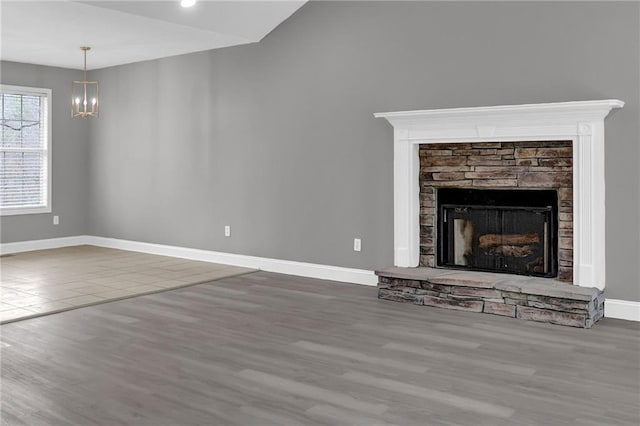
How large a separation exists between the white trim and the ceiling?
3802 millimetres

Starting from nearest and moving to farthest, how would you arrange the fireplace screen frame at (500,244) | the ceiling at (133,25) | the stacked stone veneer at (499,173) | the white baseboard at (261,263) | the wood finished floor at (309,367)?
the wood finished floor at (309,367), the stacked stone veneer at (499,173), the fireplace screen frame at (500,244), the ceiling at (133,25), the white baseboard at (261,263)

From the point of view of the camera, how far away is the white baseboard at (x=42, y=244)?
8.07 m

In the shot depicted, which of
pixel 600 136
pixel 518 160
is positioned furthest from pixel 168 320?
pixel 600 136

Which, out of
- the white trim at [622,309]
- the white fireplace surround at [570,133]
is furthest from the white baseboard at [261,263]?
the white trim at [622,309]

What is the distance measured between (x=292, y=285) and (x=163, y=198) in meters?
2.60

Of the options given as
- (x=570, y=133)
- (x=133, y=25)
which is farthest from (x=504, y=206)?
(x=133, y=25)

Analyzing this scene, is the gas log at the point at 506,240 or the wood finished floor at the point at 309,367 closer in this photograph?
the wood finished floor at the point at 309,367

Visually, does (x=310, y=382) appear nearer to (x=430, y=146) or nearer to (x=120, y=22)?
(x=430, y=146)

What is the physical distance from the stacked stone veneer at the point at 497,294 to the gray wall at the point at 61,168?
516cm

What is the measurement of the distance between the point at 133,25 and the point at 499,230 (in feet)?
12.3

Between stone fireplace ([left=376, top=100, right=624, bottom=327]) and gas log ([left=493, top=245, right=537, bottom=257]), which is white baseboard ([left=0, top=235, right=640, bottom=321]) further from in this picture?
gas log ([left=493, top=245, right=537, bottom=257])

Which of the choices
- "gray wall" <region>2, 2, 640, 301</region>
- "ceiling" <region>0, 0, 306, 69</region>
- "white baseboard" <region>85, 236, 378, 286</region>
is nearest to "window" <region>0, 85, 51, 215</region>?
"gray wall" <region>2, 2, 640, 301</region>

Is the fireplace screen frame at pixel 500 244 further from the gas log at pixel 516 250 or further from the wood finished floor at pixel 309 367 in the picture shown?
the wood finished floor at pixel 309 367

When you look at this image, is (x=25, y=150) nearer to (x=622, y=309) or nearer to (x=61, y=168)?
(x=61, y=168)
